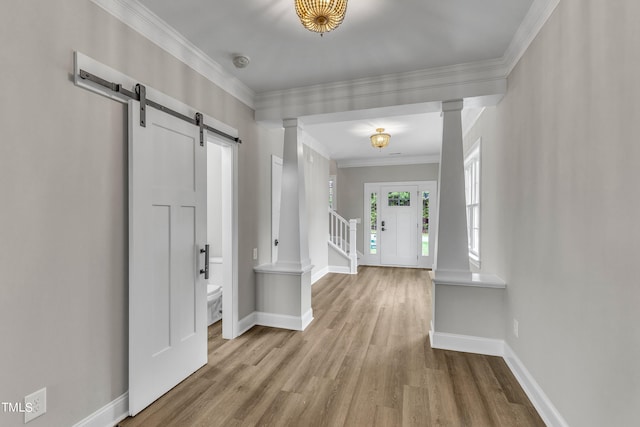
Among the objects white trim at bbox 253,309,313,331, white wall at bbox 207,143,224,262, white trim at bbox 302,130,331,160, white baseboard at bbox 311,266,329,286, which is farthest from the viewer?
white baseboard at bbox 311,266,329,286

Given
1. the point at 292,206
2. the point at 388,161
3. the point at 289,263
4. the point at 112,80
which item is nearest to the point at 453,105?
the point at 292,206

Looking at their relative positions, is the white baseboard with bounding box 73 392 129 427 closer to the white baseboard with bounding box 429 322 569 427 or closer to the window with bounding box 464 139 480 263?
the white baseboard with bounding box 429 322 569 427

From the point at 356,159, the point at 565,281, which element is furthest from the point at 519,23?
the point at 356,159

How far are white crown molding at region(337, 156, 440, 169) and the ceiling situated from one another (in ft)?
14.1

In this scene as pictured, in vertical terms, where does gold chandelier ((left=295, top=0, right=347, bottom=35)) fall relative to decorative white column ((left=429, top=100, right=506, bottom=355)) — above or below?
above

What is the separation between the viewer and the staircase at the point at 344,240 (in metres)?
6.62

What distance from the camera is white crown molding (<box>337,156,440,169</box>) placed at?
7.28 m

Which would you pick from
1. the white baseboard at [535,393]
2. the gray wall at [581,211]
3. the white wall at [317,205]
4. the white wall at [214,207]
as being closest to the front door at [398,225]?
the white wall at [317,205]

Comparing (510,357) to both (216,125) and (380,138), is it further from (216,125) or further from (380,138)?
(380,138)

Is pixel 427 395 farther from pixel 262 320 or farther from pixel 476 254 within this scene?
pixel 476 254

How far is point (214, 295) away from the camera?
3.83 metres

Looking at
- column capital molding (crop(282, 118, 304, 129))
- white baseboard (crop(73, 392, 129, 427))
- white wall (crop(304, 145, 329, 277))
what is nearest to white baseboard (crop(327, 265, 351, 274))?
white wall (crop(304, 145, 329, 277))

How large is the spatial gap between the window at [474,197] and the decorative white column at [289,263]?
2.42 m

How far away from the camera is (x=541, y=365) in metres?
2.00
